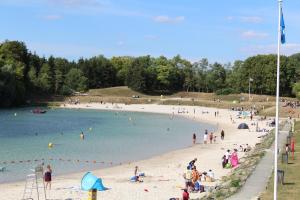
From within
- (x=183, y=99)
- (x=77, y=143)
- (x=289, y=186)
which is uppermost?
(x=183, y=99)

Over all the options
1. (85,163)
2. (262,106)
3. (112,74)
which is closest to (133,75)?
(112,74)

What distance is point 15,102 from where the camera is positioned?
378ft

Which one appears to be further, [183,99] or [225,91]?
[225,91]

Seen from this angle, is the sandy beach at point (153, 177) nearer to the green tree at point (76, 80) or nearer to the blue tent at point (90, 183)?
the blue tent at point (90, 183)

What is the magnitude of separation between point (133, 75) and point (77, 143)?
81.8 meters

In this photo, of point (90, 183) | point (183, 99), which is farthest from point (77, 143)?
point (183, 99)

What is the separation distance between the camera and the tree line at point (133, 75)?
120938mm

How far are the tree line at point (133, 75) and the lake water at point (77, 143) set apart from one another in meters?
40.7

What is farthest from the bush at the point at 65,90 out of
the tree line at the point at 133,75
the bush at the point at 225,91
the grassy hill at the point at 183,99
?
the bush at the point at 225,91

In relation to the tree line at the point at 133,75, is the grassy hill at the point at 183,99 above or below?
below

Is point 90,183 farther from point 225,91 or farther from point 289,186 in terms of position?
point 225,91

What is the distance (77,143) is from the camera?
5069 cm

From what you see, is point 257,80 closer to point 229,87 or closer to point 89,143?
point 229,87

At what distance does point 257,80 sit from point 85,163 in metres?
93.4
